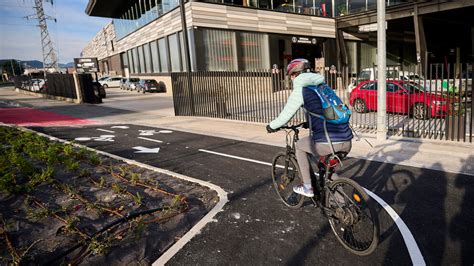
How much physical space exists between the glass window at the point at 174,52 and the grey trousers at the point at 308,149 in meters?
25.6

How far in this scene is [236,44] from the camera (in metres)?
26.3

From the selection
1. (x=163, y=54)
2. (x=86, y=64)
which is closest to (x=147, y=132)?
(x=163, y=54)

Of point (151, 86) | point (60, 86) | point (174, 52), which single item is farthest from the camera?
point (151, 86)

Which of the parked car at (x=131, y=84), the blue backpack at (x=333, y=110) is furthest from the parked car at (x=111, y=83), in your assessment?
the blue backpack at (x=333, y=110)

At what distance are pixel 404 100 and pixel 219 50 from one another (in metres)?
17.9

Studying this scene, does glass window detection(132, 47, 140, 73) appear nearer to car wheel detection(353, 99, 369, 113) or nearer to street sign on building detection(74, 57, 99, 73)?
street sign on building detection(74, 57, 99, 73)

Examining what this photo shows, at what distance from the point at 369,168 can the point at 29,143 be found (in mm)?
7415

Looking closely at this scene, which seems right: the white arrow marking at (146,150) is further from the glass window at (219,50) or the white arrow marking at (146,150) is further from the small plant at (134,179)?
the glass window at (219,50)

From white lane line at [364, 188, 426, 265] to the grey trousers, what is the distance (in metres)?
1.21

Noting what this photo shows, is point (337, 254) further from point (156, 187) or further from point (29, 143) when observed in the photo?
point (29, 143)

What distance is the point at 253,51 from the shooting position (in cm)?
2742

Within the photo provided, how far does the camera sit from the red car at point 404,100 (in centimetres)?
888

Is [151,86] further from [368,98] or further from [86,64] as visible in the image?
[368,98]

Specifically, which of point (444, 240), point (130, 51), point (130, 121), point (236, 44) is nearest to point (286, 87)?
point (130, 121)
